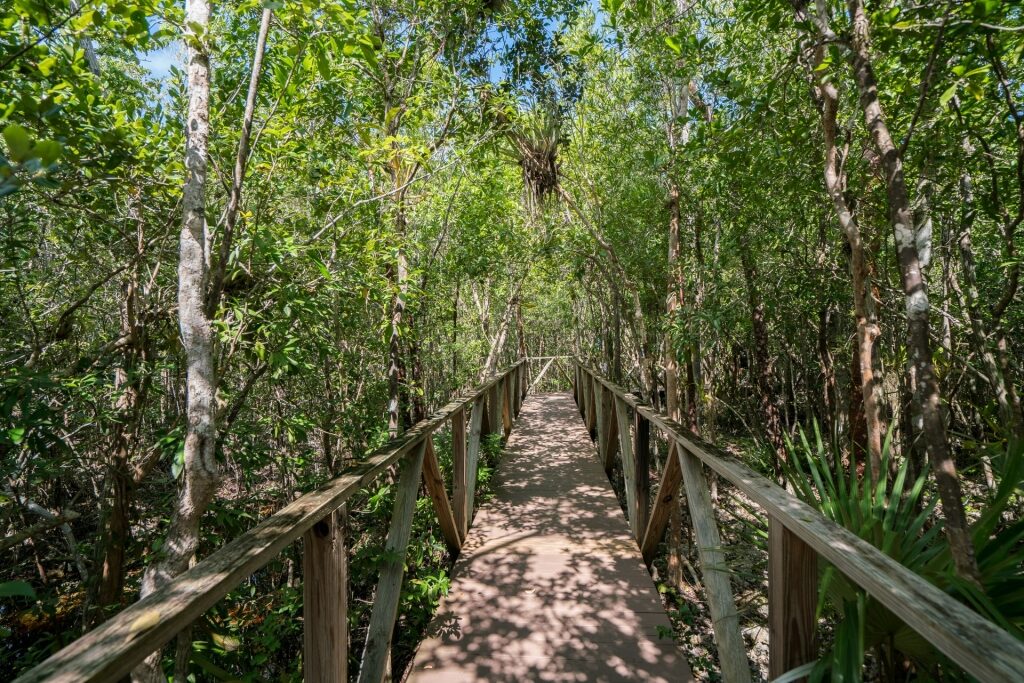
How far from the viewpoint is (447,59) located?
4.68 meters

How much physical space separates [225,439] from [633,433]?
2.71m

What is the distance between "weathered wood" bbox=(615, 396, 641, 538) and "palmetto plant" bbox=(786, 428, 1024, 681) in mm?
1738

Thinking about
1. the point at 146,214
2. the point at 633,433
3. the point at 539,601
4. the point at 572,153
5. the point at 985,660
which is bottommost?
the point at 539,601

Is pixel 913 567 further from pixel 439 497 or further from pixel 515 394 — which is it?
pixel 515 394

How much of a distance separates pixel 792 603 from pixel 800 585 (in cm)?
5

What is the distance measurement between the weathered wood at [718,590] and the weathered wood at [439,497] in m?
1.23

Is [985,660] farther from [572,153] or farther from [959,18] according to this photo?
[572,153]

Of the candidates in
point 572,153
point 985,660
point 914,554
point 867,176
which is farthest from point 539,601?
point 572,153

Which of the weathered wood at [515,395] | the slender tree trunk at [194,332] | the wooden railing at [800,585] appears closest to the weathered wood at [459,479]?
the wooden railing at [800,585]

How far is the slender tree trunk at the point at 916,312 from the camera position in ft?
4.42

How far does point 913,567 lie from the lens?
145cm

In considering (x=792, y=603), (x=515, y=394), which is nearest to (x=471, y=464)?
(x=792, y=603)

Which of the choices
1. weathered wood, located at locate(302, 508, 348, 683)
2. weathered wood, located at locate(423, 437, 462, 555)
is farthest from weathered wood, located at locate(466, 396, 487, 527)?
weathered wood, located at locate(302, 508, 348, 683)

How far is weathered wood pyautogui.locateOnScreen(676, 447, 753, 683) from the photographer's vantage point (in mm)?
1619
